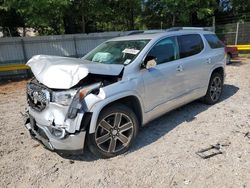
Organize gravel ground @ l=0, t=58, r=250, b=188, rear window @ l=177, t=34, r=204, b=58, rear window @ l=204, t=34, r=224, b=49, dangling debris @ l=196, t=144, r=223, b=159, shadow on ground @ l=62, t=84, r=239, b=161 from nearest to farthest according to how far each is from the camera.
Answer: gravel ground @ l=0, t=58, r=250, b=188
dangling debris @ l=196, t=144, r=223, b=159
shadow on ground @ l=62, t=84, r=239, b=161
rear window @ l=177, t=34, r=204, b=58
rear window @ l=204, t=34, r=224, b=49

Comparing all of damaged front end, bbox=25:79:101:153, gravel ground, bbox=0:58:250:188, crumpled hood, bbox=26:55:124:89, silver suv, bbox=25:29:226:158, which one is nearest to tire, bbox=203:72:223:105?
gravel ground, bbox=0:58:250:188

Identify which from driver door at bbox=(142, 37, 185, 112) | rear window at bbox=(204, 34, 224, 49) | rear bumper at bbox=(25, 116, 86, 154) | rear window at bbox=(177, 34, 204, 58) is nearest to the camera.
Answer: rear bumper at bbox=(25, 116, 86, 154)

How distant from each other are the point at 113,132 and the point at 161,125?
4.59 ft

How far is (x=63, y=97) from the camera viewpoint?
3.38m

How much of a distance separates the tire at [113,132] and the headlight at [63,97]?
478mm

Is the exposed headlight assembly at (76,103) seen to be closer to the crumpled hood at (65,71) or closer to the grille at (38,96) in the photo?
the crumpled hood at (65,71)

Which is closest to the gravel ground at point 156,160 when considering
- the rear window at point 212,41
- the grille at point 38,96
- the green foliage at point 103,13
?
the grille at point 38,96

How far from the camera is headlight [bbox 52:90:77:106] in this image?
11.0ft

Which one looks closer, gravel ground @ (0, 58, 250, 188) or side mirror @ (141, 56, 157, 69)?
gravel ground @ (0, 58, 250, 188)

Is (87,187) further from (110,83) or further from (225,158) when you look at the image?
(225,158)

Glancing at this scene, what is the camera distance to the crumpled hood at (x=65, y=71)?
10.8 feet

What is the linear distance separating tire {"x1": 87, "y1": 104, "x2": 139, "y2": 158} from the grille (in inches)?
31.6

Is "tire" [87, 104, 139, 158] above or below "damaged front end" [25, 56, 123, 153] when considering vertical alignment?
below

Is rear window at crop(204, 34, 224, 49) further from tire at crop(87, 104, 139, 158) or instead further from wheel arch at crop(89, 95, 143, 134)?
tire at crop(87, 104, 139, 158)
